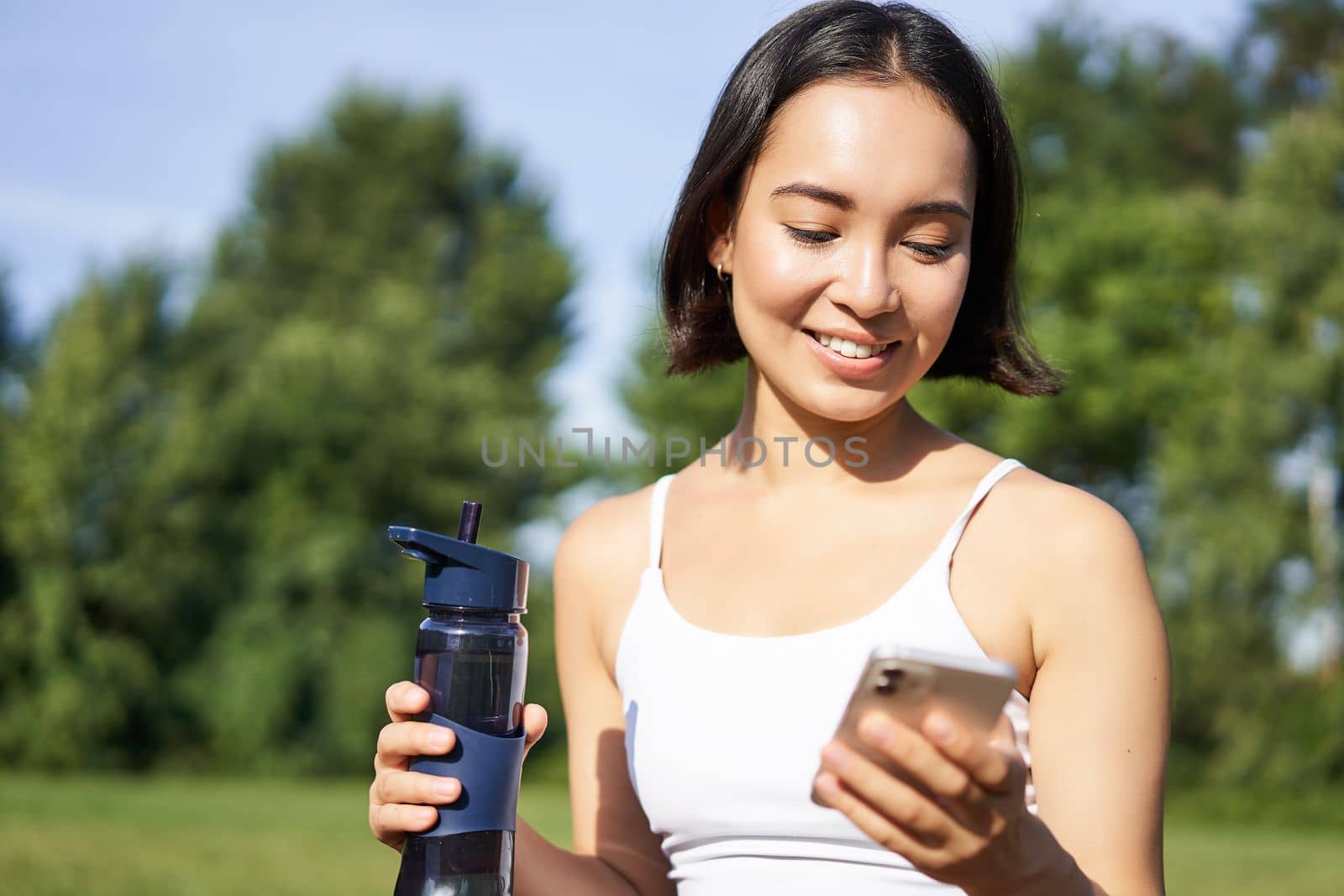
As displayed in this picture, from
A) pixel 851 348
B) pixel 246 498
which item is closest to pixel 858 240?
pixel 851 348

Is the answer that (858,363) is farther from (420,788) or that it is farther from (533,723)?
(420,788)

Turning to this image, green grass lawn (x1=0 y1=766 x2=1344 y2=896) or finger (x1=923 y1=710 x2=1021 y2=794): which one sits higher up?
finger (x1=923 y1=710 x2=1021 y2=794)

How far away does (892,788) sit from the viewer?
1.28m

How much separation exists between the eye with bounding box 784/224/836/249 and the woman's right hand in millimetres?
851

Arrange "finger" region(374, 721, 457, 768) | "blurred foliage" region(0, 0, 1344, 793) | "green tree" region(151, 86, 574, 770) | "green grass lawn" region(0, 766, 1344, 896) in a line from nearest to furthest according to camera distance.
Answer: "finger" region(374, 721, 457, 768) → "green grass lawn" region(0, 766, 1344, 896) → "blurred foliage" region(0, 0, 1344, 793) → "green tree" region(151, 86, 574, 770)

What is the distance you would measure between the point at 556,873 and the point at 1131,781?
0.85 m

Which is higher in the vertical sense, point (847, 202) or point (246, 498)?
point (246, 498)

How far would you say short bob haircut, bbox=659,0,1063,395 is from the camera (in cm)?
205

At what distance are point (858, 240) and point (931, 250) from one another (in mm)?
110

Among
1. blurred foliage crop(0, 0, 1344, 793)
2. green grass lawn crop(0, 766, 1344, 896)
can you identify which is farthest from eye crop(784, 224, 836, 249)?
blurred foliage crop(0, 0, 1344, 793)

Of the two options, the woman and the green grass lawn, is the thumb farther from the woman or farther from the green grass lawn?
the green grass lawn

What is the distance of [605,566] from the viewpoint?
7.61 feet

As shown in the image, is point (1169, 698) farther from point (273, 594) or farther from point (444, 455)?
point (444, 455)

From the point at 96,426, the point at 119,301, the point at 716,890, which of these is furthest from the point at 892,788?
the point at 119,301
